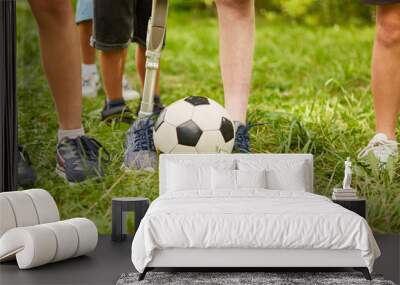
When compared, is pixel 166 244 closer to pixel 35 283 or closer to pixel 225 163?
pixel 35 283

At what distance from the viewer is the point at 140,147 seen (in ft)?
16.2

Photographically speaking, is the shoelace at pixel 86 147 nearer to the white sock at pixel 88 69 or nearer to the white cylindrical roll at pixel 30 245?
the white sock at pixel 88 69

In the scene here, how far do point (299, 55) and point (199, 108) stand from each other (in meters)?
0.93

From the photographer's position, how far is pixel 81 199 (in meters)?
5.03

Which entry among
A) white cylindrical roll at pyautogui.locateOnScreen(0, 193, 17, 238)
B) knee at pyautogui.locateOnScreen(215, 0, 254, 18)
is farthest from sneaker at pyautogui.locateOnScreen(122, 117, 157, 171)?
white cylindrical roll at pyautogui.locateOnScreen(0, 193, 17, 238)

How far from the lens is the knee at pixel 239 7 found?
5.00 m

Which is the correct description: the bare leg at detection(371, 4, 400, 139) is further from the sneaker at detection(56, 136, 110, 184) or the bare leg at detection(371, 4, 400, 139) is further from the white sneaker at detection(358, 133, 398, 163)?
the sneaker at detection(56, 136, 110, 184)

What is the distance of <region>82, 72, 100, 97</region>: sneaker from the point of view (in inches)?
200

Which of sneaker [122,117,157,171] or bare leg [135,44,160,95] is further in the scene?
bare leg [135,44,160,95]

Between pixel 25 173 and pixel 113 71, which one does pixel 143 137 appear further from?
pixel 25 173

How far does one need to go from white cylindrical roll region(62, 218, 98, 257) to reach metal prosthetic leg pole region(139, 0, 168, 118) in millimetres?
1025

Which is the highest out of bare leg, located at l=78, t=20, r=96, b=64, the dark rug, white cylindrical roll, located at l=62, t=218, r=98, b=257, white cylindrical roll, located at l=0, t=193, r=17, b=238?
bare leg, located at l=78, t=20, r=96, b=64

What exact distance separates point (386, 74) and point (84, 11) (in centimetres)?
199

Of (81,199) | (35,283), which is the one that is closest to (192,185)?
(81,199)
